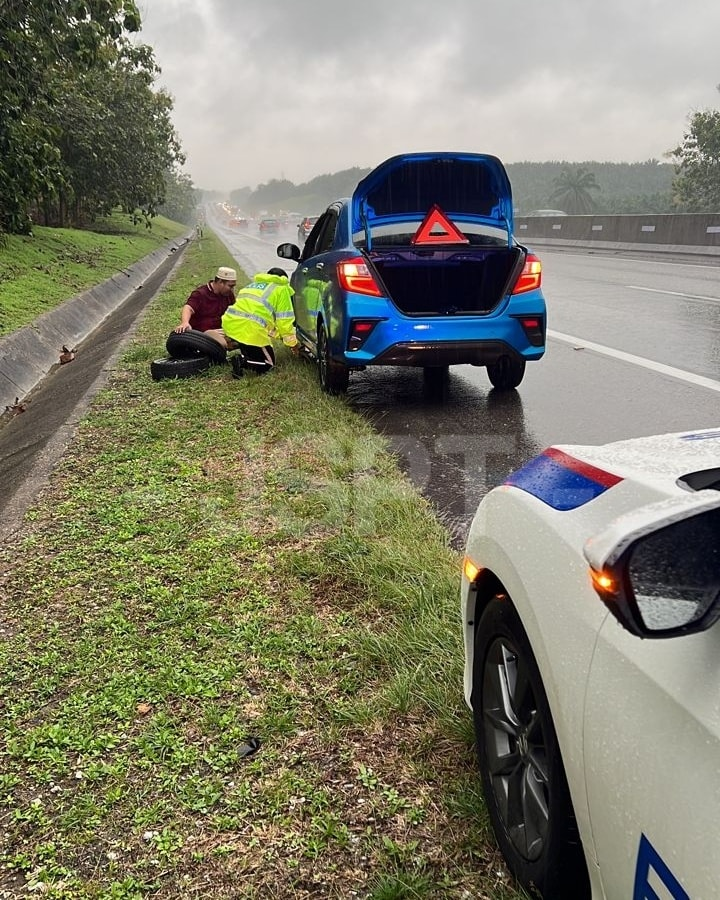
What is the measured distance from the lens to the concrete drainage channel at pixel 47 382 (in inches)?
216

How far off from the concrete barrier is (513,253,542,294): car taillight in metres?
5.67

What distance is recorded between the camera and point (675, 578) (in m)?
1.06

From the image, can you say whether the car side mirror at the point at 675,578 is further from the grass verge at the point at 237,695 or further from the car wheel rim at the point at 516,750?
the grass verge at the point at 237,695

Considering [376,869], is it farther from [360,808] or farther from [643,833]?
[643,833]

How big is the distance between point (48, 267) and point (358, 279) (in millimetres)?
13241

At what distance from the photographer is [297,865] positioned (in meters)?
2.13

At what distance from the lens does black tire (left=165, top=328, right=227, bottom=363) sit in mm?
8086

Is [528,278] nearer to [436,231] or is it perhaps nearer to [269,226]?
[436,231]

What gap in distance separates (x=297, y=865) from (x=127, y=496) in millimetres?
3053

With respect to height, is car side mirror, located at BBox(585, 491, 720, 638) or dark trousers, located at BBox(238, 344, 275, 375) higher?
car side mirror, located at BBox(585, 491, 720, 638)

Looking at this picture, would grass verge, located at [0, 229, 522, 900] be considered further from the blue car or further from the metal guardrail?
the metal guardrail

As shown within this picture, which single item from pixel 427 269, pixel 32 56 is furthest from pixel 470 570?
pixel 32 56

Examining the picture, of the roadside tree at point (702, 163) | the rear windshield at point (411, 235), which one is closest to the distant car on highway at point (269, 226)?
the roadside tree at point (702, 163)

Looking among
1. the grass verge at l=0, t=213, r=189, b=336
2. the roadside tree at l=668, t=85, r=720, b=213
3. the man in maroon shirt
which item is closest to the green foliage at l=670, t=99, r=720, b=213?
the roadside tree at l=668, t=85, r=720, b=213
